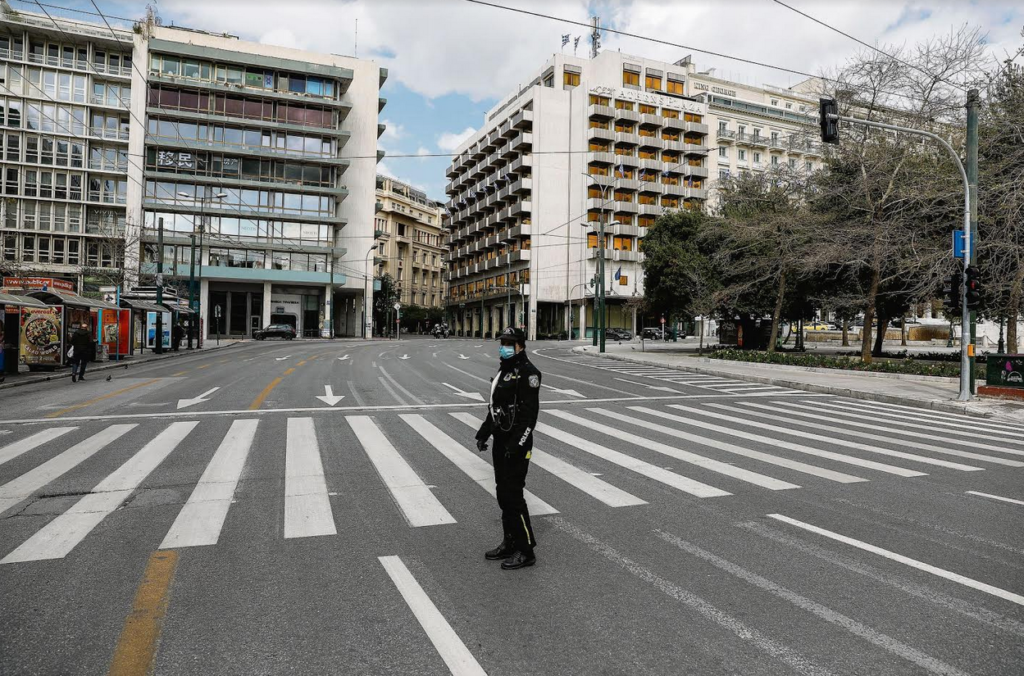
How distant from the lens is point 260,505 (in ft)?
19.2

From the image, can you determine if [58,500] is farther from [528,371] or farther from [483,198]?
[483,198]

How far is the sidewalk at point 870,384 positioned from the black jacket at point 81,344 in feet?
67.3

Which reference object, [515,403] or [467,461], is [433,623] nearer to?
[515,403]

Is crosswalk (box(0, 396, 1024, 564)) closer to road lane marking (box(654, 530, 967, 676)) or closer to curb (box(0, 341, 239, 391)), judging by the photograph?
road lane marking (box(654, 530, 967, 676))

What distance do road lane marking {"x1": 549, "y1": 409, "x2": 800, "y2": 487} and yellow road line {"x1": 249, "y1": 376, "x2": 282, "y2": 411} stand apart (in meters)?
6.03

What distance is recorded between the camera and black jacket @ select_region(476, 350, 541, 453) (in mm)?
4527

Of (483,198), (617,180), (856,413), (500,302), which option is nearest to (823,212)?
(856,413)

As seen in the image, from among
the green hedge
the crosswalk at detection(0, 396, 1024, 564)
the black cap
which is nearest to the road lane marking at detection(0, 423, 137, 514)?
the crosswalk at detection(0, 396, 1024, 564)

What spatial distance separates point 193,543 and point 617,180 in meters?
68.5

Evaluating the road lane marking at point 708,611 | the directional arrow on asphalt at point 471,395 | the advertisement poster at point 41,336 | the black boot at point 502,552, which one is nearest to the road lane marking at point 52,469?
the black boot at point 502,552

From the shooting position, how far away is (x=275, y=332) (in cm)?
5453

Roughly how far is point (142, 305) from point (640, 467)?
28867 millimetres

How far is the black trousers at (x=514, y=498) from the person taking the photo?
451 cm

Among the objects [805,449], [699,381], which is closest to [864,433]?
[805,449]
